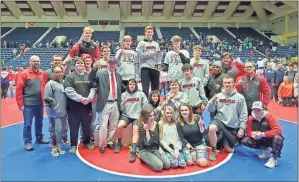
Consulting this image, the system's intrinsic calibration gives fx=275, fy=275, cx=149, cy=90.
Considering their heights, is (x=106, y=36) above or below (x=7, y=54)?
above

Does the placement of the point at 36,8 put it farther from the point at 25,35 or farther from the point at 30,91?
the point at 30,91

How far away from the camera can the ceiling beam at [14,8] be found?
24311 millimetres

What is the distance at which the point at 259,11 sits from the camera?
25.4m

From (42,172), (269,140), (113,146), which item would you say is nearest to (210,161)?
(269,140)

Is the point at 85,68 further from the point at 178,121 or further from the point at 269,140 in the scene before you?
the point at 269,140

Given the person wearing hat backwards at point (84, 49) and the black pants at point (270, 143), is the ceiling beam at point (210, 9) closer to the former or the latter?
the person wearing hat backwards at point (84, 49)

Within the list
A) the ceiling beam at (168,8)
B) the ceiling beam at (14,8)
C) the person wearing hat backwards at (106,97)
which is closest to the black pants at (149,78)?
the person wearing hat backwards at (106,97)

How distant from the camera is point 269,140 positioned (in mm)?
4438

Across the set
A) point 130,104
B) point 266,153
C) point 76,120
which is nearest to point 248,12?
point 266,153

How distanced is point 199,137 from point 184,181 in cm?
102

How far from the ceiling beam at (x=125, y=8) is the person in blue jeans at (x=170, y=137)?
21.5 metres

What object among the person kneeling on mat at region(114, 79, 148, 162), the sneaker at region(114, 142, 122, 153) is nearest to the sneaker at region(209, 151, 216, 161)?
the person kneeling on mat at region(114, 79, 148, 162)

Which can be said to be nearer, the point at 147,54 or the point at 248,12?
the point at 147,54

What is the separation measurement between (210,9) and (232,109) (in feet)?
73.0
